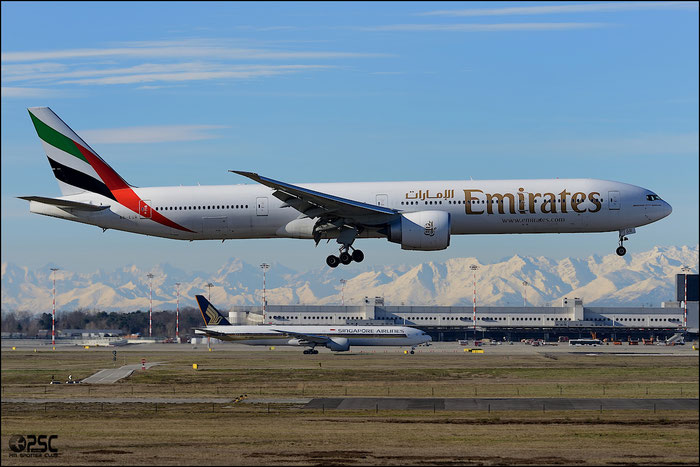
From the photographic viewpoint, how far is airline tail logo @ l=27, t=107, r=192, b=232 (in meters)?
67.9

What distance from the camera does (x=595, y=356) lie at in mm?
112938

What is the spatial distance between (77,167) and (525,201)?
3343 centimetres

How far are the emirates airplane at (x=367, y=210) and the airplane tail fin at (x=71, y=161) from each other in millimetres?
863

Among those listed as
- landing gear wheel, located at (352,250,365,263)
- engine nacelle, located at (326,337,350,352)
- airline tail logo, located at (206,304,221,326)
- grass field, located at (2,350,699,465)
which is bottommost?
grass field, located at (2,350,699,465)

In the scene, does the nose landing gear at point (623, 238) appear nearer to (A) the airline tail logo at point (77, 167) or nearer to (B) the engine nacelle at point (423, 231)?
(B) the engine nacelle at point (423, 231)

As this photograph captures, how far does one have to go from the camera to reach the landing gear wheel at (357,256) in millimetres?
63875

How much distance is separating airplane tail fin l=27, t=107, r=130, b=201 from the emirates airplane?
863 millimetres

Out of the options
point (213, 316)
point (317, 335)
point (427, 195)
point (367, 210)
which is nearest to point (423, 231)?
point (427, 195)

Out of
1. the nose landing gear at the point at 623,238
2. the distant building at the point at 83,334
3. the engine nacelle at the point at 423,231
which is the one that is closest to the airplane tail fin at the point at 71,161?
the engine nacelle at the point at 423,231

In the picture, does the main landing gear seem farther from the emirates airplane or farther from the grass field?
the grass field

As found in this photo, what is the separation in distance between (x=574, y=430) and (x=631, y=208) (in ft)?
70.2

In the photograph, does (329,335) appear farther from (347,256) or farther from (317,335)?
(347,256)

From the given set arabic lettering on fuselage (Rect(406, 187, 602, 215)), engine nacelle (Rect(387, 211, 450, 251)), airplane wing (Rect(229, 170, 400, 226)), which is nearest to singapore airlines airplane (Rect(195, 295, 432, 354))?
airplane wing (Rect(229, 170, 400, 226))

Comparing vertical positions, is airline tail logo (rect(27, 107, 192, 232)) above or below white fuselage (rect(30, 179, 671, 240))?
above
